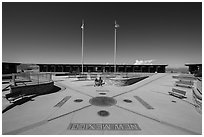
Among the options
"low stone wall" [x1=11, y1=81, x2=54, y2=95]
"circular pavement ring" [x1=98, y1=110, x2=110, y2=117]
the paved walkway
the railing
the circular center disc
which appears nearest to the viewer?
the paved walkway

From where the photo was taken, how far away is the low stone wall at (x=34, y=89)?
27.0 ft

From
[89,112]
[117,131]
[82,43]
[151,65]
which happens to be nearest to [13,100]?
[89,112]

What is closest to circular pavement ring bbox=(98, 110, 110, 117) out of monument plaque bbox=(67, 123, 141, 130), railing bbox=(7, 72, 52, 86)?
monument plaque bbox=(67, 123, 141, 130)

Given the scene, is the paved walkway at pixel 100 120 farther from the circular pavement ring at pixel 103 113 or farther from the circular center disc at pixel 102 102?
the circular center disc at pixel 102 102

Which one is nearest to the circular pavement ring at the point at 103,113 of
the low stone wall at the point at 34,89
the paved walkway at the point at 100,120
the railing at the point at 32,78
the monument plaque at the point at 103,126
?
the paved walkway at the point at 100,120

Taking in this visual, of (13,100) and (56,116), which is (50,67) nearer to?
(13,100)

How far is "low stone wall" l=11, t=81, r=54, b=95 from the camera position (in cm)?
823

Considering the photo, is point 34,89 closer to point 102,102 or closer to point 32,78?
point 32,78

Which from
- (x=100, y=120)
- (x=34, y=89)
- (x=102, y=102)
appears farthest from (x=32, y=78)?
(x=100, y=120)

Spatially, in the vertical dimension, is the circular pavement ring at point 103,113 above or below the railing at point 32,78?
below

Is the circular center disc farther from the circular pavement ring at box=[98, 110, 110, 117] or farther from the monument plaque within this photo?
the monument plaque

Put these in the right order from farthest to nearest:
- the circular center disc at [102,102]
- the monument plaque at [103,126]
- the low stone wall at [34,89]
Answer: the low stone wall at [34,89] < the circular center disc at [102,102] < the monument plaque at [103,126]

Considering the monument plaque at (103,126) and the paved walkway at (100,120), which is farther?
the monument plaque at (103,126)

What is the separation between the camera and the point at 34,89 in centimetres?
941
